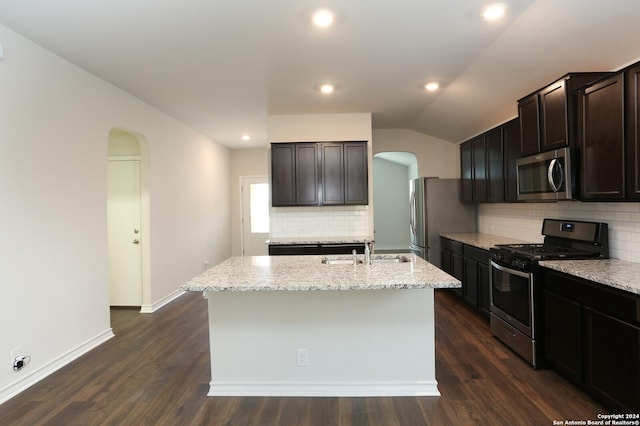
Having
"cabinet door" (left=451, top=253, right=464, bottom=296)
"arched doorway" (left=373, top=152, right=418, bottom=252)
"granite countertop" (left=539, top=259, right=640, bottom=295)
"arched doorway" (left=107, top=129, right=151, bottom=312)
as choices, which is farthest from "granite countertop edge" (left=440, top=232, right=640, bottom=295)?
"arched doorway" (left=373, top=152, right=418, bottom=252)

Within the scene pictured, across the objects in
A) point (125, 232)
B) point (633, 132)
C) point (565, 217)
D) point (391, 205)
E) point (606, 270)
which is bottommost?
point (606, 270)

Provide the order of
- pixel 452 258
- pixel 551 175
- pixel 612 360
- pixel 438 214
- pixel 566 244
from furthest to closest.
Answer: pixel 438 214
pixel 452 258
pixel 566 244
pixel 551 175
pixel 612 360

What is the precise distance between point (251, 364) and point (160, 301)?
278 cm

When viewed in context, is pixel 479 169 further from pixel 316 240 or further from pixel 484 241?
pixel 316 240

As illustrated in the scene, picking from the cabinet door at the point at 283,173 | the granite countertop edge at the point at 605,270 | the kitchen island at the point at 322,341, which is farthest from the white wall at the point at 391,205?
the kitchen island at the point at 322,341

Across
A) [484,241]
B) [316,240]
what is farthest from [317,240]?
[484,241]

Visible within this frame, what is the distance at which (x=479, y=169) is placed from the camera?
15.6 ft

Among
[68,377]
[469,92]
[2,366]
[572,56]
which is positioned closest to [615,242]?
[572,56]

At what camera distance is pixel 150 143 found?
4.58m

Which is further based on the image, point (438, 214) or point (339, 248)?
point (438, 214)

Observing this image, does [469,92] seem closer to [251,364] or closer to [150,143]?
[251,364]

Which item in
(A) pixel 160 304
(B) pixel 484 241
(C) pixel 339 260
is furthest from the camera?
(A) pixel 160 304

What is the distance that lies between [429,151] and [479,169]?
1472mm

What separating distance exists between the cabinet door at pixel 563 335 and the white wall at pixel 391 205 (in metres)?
7.07
